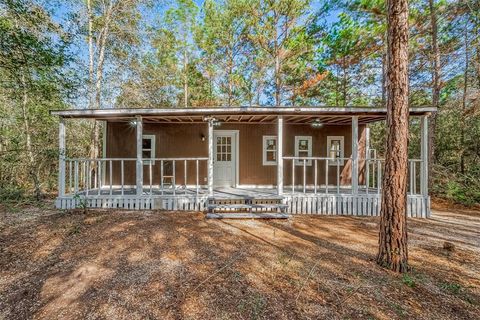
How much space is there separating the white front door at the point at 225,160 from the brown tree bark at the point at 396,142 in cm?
569

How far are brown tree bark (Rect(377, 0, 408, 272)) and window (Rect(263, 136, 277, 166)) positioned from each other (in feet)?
17.3

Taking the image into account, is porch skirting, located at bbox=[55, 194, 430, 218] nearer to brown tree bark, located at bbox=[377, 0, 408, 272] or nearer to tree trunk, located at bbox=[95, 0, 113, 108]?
brown tree bark, located at bbox=[377, 0, 408, 272]

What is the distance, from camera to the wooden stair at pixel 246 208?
19.1 feet

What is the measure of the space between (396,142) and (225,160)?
5.95 metres

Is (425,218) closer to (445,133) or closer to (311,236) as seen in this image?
(311,236)

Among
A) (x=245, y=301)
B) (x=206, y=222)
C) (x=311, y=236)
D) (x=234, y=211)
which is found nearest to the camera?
(x=245, y=301)

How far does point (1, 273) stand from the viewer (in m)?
3.15

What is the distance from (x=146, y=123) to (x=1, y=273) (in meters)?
5.86

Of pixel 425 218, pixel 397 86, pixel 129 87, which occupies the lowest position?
pixel 425 218

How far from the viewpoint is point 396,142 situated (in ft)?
10.3

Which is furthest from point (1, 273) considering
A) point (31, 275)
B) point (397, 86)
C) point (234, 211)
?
point (397, 86)

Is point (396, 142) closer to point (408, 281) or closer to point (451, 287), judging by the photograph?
point (408, 281)

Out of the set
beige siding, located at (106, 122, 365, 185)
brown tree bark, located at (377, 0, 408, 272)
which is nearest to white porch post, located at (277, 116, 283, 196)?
beige siding, located at (106, 122, 365, 185)

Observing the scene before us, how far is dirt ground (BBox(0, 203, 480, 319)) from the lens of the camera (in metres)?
2.41
